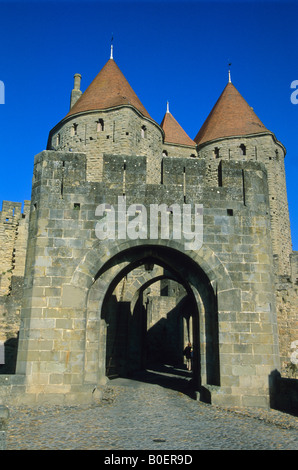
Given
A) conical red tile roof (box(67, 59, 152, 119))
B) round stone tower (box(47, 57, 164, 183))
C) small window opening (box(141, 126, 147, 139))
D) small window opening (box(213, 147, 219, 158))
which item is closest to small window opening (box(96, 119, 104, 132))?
round stone tower (box(47, 57, 164, 183))

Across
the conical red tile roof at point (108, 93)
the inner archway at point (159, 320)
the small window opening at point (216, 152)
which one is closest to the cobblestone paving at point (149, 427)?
the inner archway at point (159, 320)

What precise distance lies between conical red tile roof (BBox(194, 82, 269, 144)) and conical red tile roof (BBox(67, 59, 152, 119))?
18.0 feet

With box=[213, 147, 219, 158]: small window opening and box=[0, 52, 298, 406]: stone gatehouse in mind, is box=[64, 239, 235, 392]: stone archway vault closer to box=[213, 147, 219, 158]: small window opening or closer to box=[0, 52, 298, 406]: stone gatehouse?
box=[0, 52, 298, 406]: stone gatehouse

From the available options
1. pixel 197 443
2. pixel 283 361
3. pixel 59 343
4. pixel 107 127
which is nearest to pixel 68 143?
pixel 107 127

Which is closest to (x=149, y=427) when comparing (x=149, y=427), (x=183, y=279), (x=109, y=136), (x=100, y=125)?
(x=149, y=427)

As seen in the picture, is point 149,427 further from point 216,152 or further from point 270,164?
point 216,152

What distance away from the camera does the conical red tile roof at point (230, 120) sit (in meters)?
27.3

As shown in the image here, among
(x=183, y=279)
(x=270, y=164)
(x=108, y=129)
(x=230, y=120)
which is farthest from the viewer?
(x=230, y=120)

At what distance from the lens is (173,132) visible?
29.0 meters

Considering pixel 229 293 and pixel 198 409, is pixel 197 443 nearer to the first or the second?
pixel 198 409

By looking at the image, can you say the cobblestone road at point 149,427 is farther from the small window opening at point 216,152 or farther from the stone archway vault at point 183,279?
the small window opening at point 216,152

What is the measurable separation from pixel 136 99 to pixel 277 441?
77.4ft

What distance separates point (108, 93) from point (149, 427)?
73.9ft

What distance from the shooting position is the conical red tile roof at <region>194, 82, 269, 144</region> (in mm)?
27297
